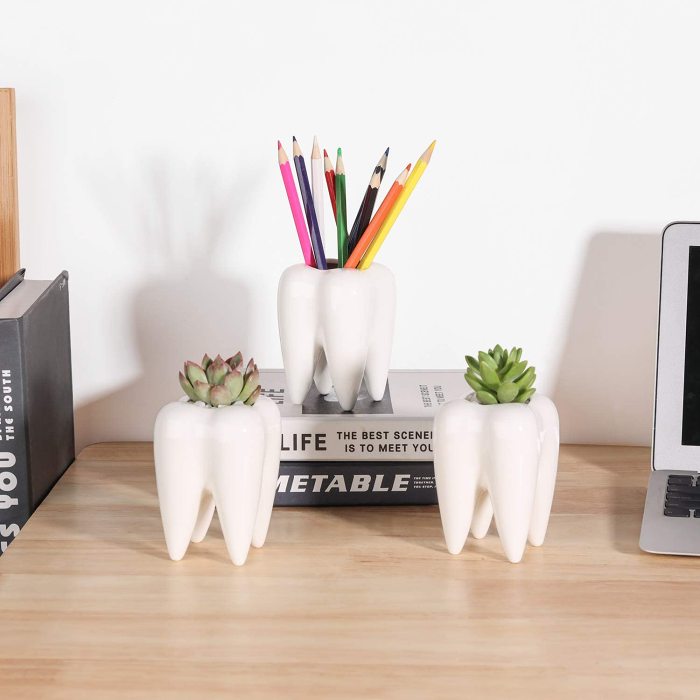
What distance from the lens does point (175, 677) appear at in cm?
56

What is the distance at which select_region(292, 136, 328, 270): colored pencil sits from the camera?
2.68ft

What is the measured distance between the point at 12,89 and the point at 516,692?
757mm

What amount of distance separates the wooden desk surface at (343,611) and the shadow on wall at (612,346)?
0.66 feet

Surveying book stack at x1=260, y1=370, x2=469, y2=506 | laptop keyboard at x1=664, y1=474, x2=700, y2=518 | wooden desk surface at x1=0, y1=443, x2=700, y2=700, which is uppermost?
book stack at x1=260, y1=370, x2=469, y2=506

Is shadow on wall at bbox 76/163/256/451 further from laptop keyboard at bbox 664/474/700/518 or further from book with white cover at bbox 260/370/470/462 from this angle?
laptop keyboard at bbox 664/474/700/518

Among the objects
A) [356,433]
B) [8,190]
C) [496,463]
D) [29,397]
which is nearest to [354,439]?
[356,433]

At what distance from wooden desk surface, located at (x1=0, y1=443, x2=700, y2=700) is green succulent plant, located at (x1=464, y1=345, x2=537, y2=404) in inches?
5.0

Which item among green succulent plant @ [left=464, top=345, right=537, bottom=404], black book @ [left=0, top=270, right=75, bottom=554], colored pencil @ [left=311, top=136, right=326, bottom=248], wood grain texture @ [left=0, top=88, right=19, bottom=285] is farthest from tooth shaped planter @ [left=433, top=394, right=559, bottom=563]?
wood grain texture @ [left=0, top=88, right=19, bottom=285]

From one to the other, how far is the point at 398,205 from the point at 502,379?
192 millimetres

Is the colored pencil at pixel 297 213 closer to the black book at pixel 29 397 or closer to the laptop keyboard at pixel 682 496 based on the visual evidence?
the black book at pixel 29 397

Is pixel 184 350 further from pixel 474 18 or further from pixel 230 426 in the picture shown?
pixel 474 18

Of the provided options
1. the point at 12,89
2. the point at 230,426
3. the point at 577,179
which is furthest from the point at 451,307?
the point at 12,89

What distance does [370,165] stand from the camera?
0.97 metres

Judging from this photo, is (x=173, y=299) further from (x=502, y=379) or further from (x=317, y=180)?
(x=502, y=379)
